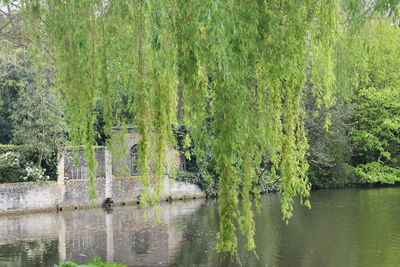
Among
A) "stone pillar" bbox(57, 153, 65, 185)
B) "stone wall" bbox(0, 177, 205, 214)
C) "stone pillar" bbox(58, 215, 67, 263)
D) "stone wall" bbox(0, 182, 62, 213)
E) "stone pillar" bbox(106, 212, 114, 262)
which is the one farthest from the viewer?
"stone pillar" bbox(57, 153, 65, 185)

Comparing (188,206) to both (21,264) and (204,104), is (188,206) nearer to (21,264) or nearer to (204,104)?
(21,264)

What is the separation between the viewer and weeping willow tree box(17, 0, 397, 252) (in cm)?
614

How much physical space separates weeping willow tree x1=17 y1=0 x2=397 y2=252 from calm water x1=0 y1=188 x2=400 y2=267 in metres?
4.73

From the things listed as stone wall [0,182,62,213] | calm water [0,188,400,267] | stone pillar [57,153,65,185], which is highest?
stone pillar [57,153,65,185]

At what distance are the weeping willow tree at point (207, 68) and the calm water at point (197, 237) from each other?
4.73 meters

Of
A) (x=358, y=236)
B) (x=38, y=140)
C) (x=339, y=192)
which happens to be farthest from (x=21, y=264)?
(x=339, y=192)

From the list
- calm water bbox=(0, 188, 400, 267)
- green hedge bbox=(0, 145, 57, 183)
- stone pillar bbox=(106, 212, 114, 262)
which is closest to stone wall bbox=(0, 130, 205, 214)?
green hedge bbox=(0, 145, 57, 183)

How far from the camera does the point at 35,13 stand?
709 cm

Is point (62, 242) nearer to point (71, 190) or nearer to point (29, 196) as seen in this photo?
point (29, 196)

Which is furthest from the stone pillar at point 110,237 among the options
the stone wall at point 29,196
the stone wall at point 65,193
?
the stone wall at point 29,196

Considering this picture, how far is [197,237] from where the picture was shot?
15.2 meters

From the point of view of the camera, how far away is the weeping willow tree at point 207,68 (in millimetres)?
6137

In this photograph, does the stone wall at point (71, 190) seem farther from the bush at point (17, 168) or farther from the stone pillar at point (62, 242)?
the stone pillar at point (62, 242)

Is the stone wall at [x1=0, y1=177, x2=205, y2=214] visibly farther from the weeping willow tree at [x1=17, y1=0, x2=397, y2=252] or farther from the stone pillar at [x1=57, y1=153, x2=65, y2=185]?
the weeping willow tree at [x1=17, y1=0, x2=397, y2=252]
